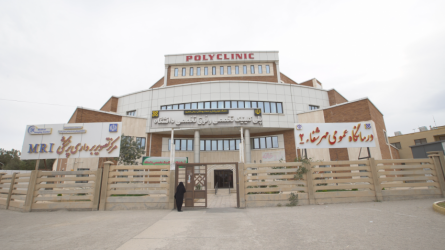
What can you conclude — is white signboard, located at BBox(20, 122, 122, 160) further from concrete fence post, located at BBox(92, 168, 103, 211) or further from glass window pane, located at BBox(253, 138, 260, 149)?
glass window pane, located at BBox(253, 138, 260, 149)

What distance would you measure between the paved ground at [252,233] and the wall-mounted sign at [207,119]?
827cm

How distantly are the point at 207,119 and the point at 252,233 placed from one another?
1078cm

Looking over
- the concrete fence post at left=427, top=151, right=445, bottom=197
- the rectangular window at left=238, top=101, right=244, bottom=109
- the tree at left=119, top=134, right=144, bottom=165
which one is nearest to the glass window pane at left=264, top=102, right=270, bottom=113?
the rectangular window at left=238, top=101, right=244, bottom=109

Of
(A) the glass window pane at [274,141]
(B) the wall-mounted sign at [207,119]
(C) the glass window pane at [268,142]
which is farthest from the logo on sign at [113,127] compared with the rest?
(A) the glass window pane at [274,141]

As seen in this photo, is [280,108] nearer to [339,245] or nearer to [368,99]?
[368,99]

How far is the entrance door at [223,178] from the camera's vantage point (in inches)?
1129

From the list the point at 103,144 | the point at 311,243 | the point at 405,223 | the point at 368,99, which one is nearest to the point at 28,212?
the point at 103,144

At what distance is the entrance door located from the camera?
1129 inches

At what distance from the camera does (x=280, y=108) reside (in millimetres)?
27359

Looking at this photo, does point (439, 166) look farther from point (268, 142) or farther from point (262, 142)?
point (262, 142)

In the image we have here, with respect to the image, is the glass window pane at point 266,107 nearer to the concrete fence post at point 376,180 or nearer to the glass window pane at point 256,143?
the glass window pane at point 256,143

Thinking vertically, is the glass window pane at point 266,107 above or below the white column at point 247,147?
above

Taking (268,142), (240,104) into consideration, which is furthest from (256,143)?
(240,104)

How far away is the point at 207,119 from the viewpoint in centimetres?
1591
